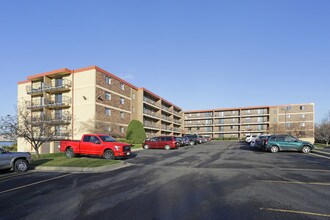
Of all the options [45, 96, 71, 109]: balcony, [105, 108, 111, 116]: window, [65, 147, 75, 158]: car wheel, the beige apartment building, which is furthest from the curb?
[45, 96, 71, 109]: balcony

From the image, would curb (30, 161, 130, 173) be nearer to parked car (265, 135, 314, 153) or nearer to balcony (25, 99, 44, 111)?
parked car (265, 135, 314, 153)

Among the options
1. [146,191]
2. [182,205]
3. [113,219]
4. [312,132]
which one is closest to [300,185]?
[182,205]

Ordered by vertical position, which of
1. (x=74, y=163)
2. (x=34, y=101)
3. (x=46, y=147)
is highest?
(x=34, y=101)

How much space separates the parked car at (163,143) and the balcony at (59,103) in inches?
567

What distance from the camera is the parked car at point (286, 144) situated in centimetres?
1966

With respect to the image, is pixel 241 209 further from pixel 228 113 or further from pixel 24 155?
pixel 228 113

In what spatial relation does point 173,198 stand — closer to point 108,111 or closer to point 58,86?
point 108,111

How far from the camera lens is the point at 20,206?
5809mm

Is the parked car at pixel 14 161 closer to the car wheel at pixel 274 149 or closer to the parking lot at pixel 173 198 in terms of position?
the parking lot at pixel 173 198

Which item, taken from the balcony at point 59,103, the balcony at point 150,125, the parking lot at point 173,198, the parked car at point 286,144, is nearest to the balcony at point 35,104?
the balcony at point 59,103

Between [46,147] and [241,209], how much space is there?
34.6m

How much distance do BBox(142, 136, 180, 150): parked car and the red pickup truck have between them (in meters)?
10.8

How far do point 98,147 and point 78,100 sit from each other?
60.8 ft

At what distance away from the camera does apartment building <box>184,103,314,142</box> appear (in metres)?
65.3
